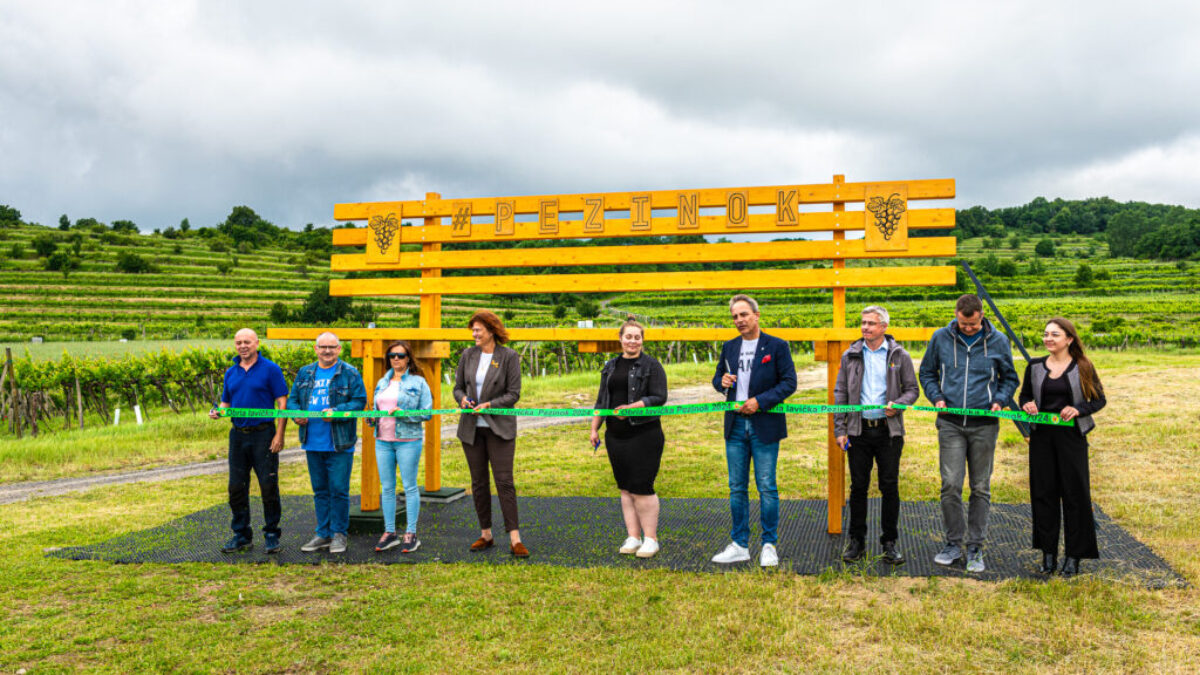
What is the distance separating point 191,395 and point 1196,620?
18.7m

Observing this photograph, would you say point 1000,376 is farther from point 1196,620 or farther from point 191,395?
point 191,395

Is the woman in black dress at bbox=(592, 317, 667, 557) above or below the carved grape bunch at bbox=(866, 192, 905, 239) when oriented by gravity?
below

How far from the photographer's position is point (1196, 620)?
151 inches

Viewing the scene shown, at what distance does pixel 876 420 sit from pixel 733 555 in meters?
1.31

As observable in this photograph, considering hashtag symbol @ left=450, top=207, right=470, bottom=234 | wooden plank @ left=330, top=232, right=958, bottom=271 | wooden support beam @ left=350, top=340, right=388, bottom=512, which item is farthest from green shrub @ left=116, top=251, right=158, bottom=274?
hashtag symbol @ left=450, top=207, right=470, bottom=234

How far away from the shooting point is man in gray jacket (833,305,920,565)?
4.89 meters

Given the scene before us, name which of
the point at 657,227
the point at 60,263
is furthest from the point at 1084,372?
the point at 60,263

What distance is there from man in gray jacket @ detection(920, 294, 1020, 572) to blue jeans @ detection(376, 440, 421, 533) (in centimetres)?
360

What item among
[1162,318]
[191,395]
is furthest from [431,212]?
[1162,318]

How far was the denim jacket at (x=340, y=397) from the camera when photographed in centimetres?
554

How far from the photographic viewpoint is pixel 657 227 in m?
6.39

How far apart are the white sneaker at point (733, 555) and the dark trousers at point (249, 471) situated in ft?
10.8

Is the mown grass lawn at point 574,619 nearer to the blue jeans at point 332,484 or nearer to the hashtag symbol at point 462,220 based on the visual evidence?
the blue jeans at point 332,484

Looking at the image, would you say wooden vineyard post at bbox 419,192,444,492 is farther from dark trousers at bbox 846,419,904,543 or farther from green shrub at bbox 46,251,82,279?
green shrub at bbox 46,251,82,279
